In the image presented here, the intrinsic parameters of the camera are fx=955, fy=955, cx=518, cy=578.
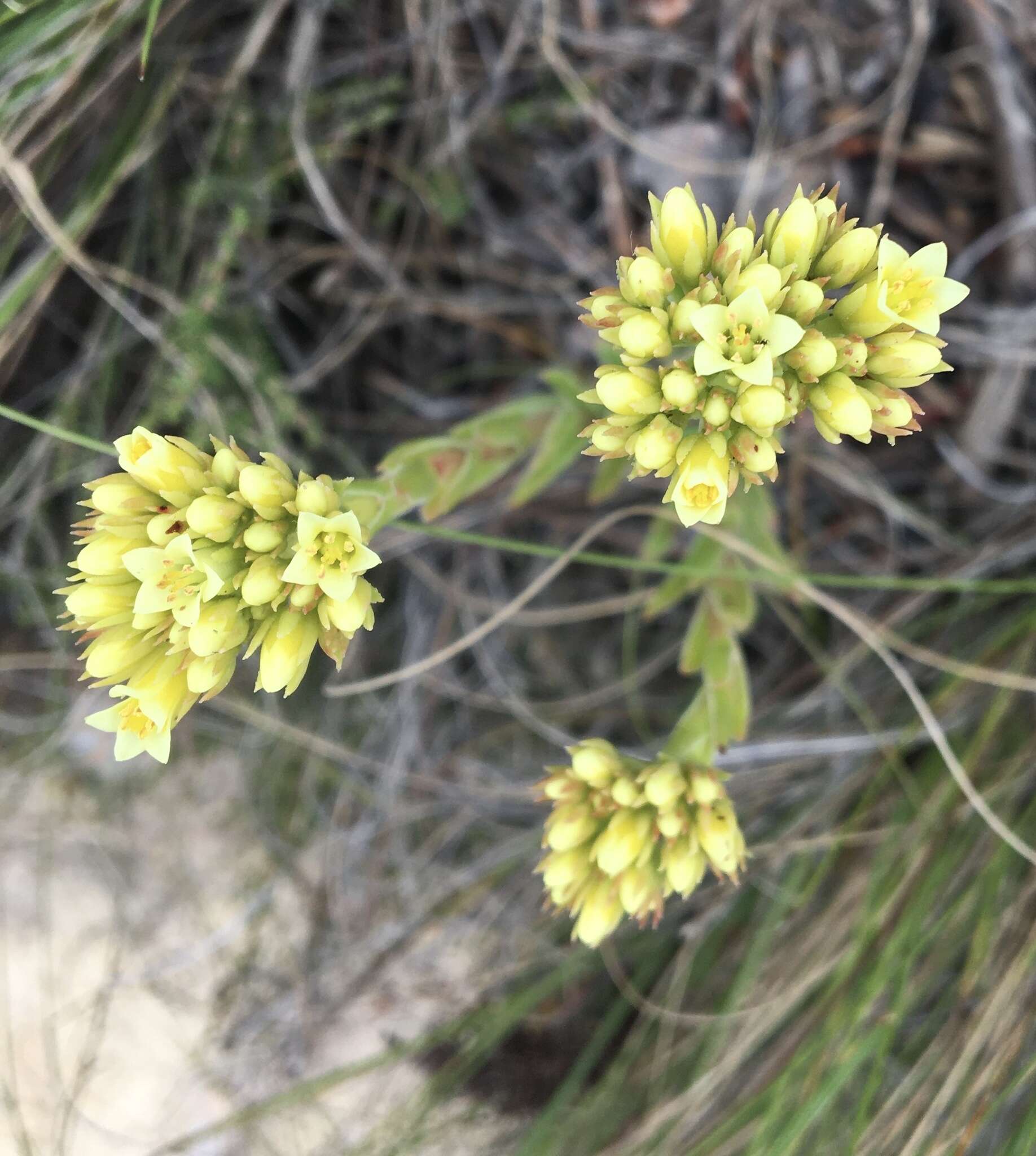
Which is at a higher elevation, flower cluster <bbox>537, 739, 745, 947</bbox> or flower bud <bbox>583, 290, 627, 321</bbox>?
flower bud <bbox>583, 290, 627, 321</bbox>

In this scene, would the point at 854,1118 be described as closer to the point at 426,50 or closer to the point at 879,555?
the point at 879,555

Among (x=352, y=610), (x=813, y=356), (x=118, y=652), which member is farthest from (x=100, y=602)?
(x=813, y=356)

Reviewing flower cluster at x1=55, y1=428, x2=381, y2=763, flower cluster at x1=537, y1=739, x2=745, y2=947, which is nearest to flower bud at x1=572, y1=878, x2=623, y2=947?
flower cluster at x1=537, y1=739, x2=745, y2=947

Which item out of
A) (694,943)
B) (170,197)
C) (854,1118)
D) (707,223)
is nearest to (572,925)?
(694,943)

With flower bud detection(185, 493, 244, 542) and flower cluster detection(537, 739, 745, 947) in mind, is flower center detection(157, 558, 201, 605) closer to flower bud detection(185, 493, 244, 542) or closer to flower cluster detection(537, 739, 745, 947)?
flower bud detection(185, 493, 244, 542)

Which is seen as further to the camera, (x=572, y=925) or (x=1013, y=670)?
(x=572, y=925)

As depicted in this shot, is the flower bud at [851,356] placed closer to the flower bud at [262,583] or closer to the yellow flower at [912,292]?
the yellow flower at [912,292]
